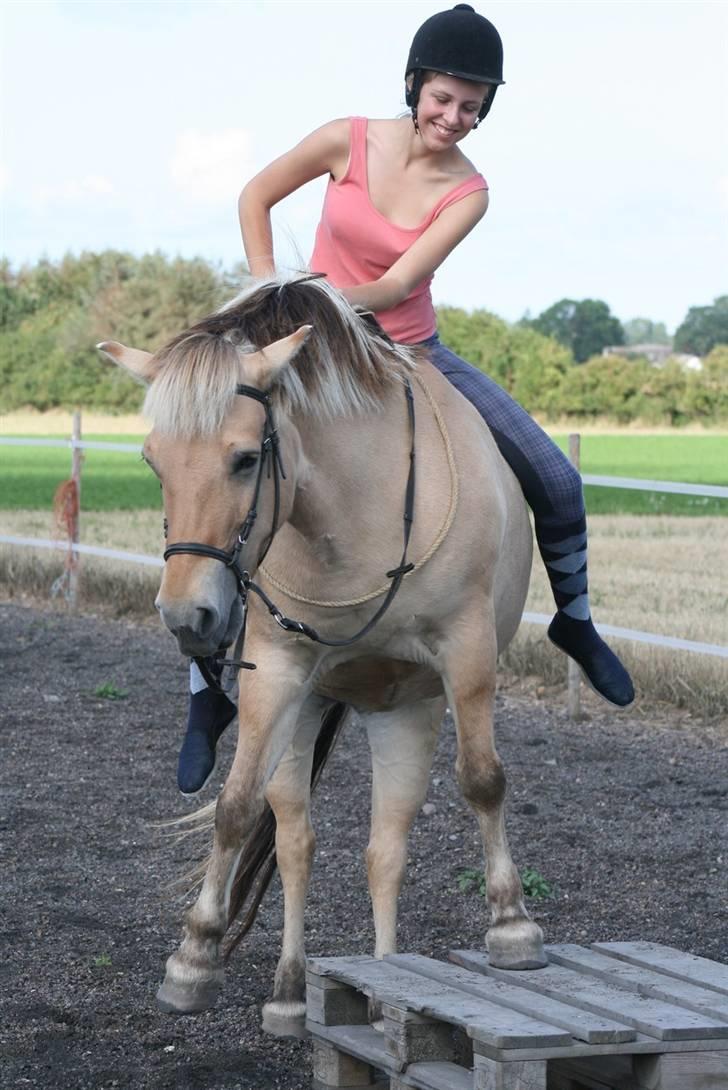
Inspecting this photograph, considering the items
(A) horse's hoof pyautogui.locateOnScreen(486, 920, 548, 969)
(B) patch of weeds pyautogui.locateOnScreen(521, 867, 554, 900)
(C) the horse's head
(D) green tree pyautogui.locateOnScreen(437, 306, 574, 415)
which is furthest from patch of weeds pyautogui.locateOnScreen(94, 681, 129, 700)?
(D) green tree pyautogui.locateOnScreen(437, 306, 574, 415)

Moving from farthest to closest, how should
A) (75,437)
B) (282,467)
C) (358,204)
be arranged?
(75,437) < (358,204) < (282,467)

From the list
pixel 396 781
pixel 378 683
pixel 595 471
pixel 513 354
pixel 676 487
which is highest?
pixel 513 354

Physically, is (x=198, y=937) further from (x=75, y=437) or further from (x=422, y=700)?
(x=75, y=437)

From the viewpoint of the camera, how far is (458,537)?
3875 millimetres

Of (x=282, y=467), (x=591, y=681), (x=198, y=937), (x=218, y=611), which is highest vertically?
(x=282, y=467)

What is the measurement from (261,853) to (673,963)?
1.44m

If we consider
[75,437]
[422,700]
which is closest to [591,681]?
[422,700]

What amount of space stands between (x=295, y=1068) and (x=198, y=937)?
518 mm

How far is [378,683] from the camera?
165 inches

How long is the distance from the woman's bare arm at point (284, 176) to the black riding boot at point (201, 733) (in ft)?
4.25

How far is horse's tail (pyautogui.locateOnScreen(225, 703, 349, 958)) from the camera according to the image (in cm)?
466

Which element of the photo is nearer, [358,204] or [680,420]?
[358,204]

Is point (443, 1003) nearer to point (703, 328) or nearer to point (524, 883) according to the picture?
point (524, 883)

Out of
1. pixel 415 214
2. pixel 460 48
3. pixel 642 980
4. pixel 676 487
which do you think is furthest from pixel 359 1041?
pixel 676 487
